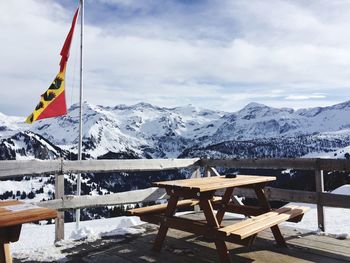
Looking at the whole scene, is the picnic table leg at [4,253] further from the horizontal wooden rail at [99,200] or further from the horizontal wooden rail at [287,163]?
the horizontal wooden rail at [287,163]

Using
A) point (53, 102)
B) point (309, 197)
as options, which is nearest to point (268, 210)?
point (309, 197)

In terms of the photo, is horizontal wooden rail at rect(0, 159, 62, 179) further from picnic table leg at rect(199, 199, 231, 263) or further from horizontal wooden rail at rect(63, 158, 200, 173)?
picnic table leg at rect(199, 199, 231, 263)

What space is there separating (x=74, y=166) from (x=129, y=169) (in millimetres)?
1266

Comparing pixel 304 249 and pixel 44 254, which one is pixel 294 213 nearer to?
pixel 304 249

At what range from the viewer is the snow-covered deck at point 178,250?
5.47 meters

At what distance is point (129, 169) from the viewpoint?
25.3ft

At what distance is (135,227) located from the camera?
25.1 feet

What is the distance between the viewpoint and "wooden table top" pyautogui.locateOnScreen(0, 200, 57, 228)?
3135 mm

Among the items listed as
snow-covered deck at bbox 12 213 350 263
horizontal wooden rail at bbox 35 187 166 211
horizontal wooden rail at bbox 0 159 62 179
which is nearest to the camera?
snow-covered deck at bbox 12 213 350 263

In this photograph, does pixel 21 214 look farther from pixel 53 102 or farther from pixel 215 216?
pixel 53 102

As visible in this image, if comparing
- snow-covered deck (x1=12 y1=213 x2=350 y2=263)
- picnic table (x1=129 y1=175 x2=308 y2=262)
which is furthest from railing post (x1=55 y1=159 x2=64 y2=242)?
picnic table (x1=129 y1=175 x2=308 y2=262)

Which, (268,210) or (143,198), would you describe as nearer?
(268,210)

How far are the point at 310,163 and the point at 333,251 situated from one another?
1946mm

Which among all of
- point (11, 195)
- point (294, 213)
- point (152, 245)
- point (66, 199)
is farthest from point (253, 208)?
point (11, 195)
